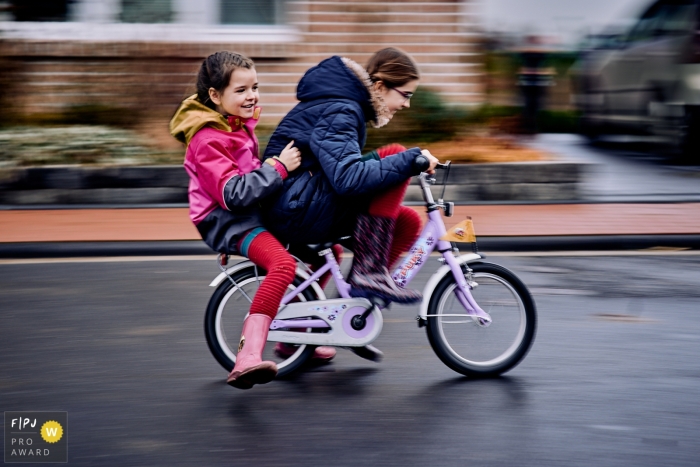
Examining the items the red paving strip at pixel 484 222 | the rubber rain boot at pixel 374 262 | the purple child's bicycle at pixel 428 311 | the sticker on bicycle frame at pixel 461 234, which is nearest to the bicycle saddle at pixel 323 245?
the purple child's bicycle at pixel 428 311

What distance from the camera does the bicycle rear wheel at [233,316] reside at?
4.41m

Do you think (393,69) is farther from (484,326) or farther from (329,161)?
(484,326)

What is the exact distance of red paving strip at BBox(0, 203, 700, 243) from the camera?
797 centimetres

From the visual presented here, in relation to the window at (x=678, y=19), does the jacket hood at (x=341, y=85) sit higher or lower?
lower

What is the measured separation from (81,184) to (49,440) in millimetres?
6405

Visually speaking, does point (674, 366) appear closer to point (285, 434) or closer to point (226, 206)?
A: point (285, 434)

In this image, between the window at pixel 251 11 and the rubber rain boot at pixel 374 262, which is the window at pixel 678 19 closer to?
the window at pixel 251 11

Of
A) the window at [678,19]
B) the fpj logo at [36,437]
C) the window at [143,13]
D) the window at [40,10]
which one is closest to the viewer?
the fpj logo at [36,437]

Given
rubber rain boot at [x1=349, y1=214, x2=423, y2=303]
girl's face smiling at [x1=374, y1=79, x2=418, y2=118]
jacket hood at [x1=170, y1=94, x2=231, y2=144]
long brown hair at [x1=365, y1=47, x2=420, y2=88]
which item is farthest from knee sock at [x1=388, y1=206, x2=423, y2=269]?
jacket hood at [x1=170, y1=94, x2=231, y2=144]

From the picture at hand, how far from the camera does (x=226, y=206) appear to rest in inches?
163

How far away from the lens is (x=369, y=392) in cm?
434

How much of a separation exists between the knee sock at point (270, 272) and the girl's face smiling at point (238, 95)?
582 millimetres

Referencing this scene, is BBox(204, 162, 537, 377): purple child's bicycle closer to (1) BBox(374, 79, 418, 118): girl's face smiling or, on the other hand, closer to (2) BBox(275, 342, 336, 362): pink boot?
(2) BBox(275, 342, 336, 362): pink boot

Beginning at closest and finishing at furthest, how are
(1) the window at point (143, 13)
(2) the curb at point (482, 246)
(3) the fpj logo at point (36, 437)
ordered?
(3) the fpj logo at point (36, 437) → (2) the curb at point (482, 246) → (1) the window at point (143, 13)
